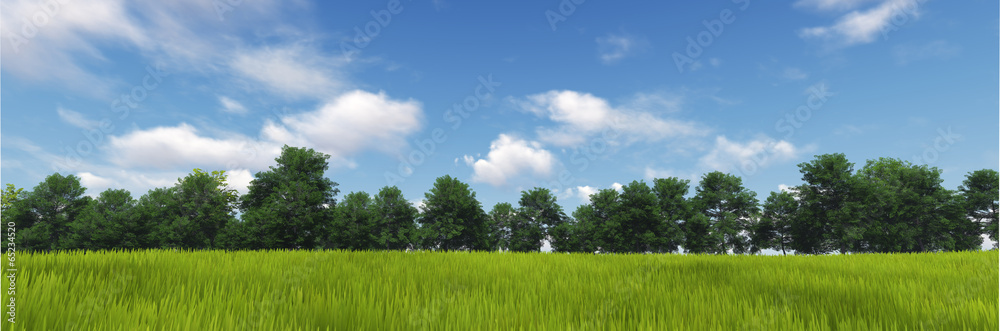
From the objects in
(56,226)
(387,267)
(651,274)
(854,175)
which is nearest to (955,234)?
(854,175)

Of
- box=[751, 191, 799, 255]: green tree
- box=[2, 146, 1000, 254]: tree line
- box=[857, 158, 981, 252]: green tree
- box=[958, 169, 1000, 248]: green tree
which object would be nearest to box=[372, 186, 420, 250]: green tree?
box=[2, 146, 1000, 254]: tree line

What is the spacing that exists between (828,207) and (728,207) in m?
10.1

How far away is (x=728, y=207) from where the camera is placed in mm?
53156

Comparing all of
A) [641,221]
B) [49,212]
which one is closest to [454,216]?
[641,221]

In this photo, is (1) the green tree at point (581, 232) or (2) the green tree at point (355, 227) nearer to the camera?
(2) the green tree at point (355, 227)

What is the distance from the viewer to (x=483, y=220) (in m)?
55.1

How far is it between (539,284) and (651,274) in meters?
2.03

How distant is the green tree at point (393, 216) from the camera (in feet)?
170

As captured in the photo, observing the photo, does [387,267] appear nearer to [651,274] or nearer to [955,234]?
[651,274]

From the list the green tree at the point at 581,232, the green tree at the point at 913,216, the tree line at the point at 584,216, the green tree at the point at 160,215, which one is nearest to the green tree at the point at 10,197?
the tree line at the point at 584,216

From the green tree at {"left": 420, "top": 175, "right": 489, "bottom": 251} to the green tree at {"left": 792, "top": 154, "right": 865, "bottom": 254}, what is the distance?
3771cm

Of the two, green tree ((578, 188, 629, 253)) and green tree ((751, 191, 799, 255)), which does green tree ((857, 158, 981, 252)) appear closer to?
green tree ((751, 191, 799, 255))

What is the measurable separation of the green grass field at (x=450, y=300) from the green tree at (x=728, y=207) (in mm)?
50813

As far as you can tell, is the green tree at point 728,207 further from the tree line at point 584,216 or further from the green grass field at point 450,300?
the green grass field at point 450,300
